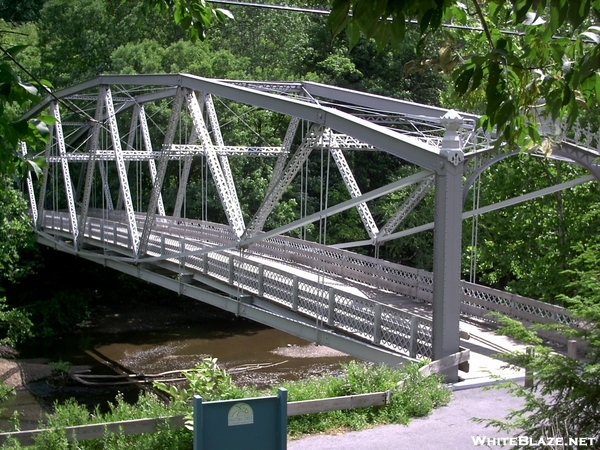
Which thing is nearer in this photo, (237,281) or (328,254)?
(237,281)

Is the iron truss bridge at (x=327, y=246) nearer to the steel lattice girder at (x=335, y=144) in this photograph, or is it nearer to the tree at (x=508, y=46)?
the steel lattice girder at (x=335, y=144)

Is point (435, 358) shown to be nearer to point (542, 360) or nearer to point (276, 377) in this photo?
point (542, 360)

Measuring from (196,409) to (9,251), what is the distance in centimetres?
2237

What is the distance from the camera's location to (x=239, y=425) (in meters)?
6.18

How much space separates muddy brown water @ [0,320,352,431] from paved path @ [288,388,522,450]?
12084 mm

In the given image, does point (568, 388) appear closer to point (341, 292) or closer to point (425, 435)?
point (425, 435)

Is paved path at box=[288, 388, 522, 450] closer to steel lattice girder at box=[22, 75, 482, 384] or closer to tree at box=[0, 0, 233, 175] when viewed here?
steel lattice girder at box=[22, 75, 482, 384]

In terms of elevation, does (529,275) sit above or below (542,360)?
below

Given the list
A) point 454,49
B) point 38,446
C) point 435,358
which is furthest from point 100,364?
point 454,49

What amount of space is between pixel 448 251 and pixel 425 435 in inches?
149

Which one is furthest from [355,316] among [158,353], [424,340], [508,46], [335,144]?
[158,353]

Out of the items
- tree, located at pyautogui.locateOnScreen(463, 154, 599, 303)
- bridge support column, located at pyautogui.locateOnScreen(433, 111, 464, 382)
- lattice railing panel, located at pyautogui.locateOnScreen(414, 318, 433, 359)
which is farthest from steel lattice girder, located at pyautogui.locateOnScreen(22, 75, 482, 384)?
tree, located at pyautogui.locateOnScreen(463, 154, 599, 303)

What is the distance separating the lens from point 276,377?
893 inches

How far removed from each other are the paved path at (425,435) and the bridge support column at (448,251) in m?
2.00
